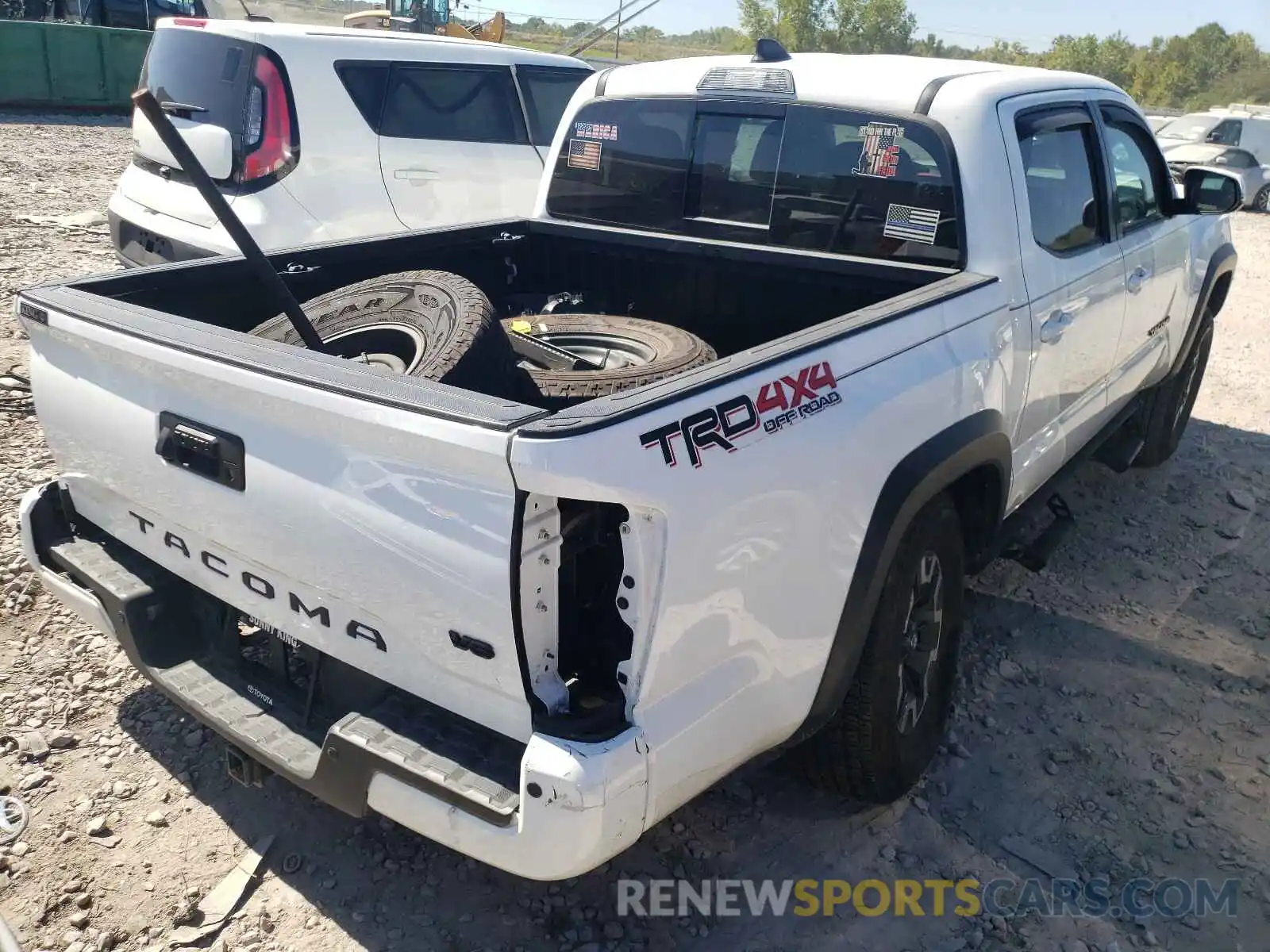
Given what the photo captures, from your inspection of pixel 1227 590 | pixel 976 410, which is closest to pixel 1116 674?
pixel 1227 590

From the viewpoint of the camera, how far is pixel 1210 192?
453 centimetres

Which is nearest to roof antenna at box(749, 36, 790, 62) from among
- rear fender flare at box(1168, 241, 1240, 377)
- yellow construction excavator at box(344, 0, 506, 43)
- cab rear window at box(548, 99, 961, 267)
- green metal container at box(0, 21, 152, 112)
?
cab rear window at box(548, 99, 961, 267)

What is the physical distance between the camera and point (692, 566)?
1915 mm

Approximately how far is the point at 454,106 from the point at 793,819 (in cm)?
496

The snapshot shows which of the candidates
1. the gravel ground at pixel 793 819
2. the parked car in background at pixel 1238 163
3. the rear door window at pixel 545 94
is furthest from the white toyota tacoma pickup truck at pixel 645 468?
the parked car in background at pixel 1238 163

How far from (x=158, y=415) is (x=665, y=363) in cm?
131

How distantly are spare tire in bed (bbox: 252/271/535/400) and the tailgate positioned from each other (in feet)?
1.15

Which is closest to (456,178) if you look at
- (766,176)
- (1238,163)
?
(766,176)

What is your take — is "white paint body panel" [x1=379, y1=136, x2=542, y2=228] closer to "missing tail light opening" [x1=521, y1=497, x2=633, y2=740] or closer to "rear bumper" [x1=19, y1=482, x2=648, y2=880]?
"rear bumper" [x1=19, y1=482, x2=648, y2=880]

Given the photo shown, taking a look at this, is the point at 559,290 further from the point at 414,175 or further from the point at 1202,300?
the point at 1202,300

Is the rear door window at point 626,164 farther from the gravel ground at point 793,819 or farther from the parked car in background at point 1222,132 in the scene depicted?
the parked car in background at point 1222,132

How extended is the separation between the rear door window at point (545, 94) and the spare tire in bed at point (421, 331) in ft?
13.2

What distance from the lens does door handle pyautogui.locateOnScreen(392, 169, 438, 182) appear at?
601cm

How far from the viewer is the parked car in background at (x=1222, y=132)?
18656mm
